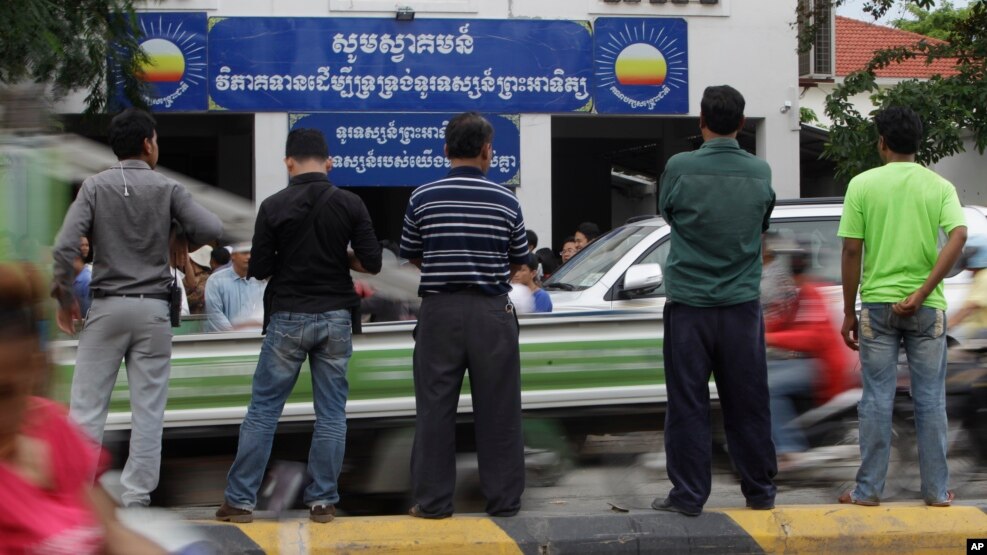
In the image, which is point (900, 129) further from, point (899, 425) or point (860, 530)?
point (860, 530)

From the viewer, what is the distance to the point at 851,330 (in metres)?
5.84

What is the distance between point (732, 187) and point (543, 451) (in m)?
1.73

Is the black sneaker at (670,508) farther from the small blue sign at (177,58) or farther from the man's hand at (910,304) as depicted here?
the small blue sign at (177,58)

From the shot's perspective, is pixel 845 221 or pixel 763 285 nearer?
pixel 845 221

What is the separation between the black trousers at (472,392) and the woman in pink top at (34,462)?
2.76 meters

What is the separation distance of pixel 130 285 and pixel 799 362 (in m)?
3.53

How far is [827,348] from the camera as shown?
Answer: 6.49 m

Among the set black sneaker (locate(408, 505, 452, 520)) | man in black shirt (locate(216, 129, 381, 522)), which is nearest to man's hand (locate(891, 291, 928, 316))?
black sneaker (locate(408, 505, 452, 520))

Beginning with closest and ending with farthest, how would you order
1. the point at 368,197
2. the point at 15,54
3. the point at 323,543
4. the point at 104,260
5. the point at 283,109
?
the point at 323,543, the point at 104,260, the point at 15,54, the point at 283,109, the point at 368,197

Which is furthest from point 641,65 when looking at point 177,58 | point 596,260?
point 596,260

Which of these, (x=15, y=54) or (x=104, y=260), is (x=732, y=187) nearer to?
(x=104, y=260)

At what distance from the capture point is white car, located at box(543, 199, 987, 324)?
777 centimetres

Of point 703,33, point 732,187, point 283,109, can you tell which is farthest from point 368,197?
point 732,187

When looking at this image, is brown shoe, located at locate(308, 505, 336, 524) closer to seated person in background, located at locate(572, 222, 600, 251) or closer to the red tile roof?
seated person in background, located at locate(572, 222, 600, 251)
